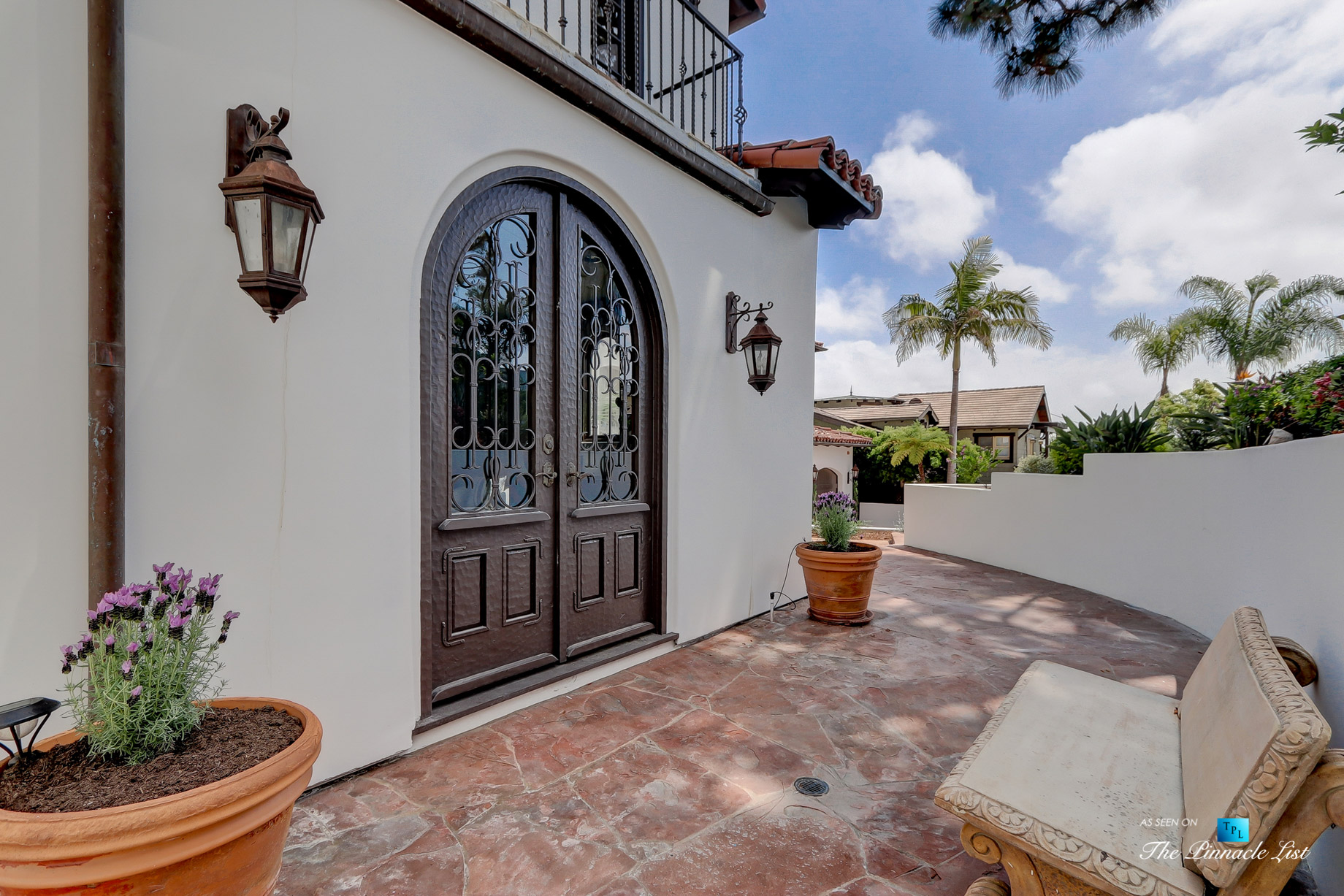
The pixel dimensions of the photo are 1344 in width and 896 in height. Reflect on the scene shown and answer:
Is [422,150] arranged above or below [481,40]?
below

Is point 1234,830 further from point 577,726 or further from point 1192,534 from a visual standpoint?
point 1192,534

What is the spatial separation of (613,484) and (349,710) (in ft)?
6.48

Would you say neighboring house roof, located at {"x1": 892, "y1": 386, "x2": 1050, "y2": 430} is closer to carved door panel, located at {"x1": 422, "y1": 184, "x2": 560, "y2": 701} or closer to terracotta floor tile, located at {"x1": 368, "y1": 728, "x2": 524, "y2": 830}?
carved door panel, located at {"x1": 422, "y1": 184, "x2": 560, "y2": 701}

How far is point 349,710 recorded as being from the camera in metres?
2.39

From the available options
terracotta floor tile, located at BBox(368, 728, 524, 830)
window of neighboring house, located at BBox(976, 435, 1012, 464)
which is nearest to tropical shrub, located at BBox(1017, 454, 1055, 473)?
terracotta floor tile, located at BBox(368, 728, 524, 830)

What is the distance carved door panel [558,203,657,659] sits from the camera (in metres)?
3.48

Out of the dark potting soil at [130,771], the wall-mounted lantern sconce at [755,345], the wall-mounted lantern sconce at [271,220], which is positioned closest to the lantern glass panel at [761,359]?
the wall-mounted lantern sconce at [755,345]

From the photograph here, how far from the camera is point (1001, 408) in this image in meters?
23.2

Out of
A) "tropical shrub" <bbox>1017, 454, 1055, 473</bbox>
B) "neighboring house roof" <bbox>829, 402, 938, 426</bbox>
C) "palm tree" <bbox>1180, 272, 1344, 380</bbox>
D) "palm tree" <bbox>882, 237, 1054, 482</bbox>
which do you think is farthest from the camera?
"neighboring house roof" <bbox>829, 402, 938, 426</bbox>

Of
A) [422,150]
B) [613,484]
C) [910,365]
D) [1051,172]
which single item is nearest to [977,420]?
[910,365]

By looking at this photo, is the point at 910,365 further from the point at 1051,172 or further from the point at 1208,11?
the point at 1208,11

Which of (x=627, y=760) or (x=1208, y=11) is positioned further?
(x=1208, y=11)

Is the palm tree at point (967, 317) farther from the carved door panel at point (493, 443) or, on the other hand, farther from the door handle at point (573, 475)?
the carved door panel at point (493, 443)

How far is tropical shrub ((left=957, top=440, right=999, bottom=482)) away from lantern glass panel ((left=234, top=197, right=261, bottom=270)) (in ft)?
59.3
